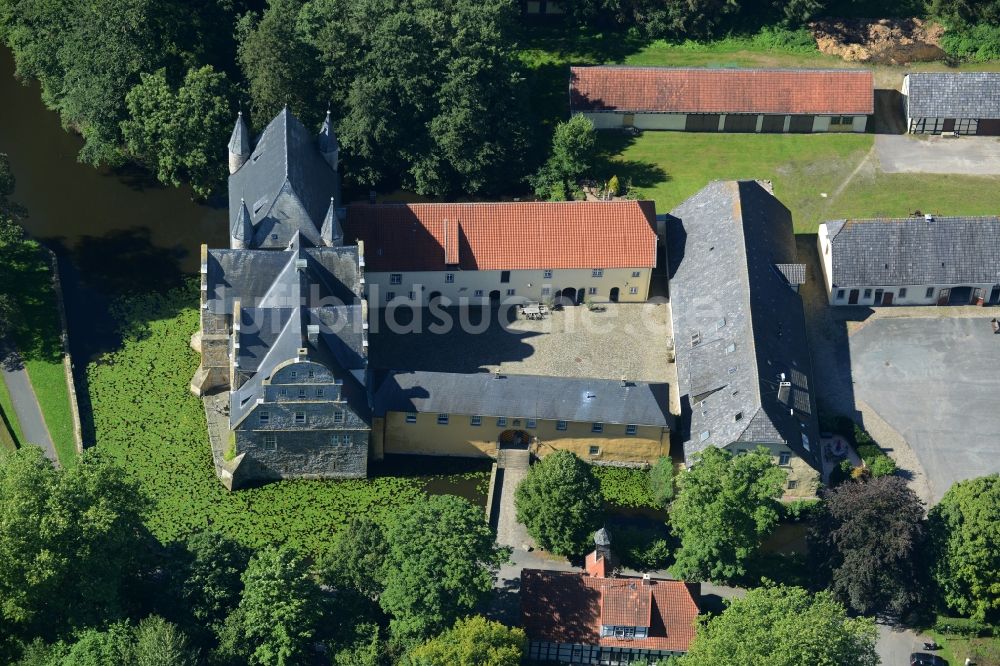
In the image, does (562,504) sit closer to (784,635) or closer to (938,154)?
(784,635)

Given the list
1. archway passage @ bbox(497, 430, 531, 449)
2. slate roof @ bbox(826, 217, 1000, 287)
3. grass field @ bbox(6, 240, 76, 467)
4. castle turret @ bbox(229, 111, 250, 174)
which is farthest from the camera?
castle turret @ bbox(229, 111, 250, 174)

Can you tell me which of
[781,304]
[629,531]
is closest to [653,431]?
[629,531]

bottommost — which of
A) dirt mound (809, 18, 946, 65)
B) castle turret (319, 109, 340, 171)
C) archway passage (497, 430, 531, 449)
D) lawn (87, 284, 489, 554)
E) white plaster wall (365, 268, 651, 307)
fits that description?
lawn (87, 284, 489, 554)

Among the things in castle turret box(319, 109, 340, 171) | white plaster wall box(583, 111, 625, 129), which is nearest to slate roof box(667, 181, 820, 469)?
white plaster wall box(583, 111, 625, 129)

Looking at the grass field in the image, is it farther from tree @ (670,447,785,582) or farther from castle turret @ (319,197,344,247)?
tree @ (670,447,785,582)

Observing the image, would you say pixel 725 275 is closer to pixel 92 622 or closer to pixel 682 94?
A: pixel 682 94

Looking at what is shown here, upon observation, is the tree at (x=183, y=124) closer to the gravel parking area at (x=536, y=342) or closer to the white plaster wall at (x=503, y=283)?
the white plaster wall at (x=503, y=283)
